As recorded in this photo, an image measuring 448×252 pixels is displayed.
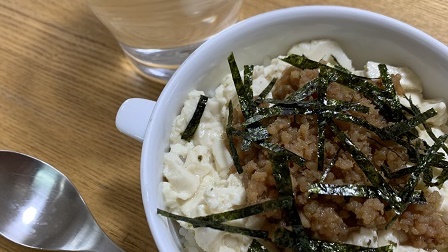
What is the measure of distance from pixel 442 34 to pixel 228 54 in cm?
61

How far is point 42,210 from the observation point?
4.06 ft

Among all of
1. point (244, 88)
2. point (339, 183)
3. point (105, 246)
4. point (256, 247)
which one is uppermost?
point (244, 88)

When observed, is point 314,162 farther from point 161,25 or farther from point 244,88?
point 161,25

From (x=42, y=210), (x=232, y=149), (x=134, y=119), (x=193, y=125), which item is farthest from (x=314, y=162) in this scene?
(x=42, y=210)

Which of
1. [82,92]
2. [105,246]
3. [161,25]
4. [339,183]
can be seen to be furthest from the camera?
[82,92]

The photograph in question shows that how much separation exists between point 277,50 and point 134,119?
0.35m

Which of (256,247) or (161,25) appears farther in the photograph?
(161,25)

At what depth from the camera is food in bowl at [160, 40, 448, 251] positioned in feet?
2.97

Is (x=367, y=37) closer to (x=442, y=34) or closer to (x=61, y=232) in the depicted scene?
(x=442, y=34)

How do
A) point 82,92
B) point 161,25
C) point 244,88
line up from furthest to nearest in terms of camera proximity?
1. point 82,92
2. point 161,25
3. point 244,88

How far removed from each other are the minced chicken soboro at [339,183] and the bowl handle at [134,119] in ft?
0.73

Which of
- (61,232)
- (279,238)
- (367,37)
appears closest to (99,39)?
(61,232)

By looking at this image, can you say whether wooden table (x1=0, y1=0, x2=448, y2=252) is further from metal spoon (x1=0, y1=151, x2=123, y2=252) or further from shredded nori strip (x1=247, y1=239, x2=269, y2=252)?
shredded nori strip (x1=247, y1=239, x2=269, y2=252)

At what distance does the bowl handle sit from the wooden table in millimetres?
242
